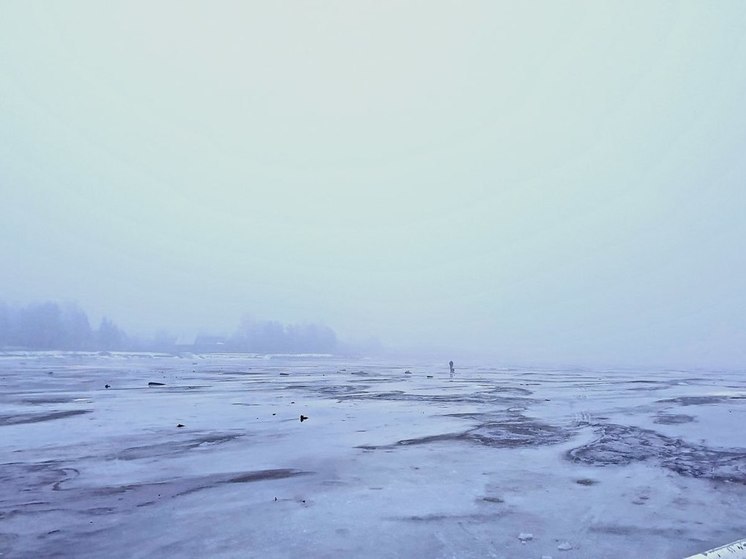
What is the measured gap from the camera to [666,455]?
938cm

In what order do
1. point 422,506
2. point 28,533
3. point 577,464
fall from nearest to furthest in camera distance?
point 28,533 < point 422,506 < point 577,464

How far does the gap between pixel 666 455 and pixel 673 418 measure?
19.7 ft

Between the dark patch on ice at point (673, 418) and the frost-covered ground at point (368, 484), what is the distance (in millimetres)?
156

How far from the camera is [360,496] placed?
22.3ft

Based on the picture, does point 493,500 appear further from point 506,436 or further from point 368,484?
point 506,436

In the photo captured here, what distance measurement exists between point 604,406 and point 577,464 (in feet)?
32.5

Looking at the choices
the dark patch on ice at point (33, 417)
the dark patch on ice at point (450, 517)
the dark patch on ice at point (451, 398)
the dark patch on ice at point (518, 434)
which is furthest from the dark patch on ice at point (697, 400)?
the dark patch on ice at point (33, 417)

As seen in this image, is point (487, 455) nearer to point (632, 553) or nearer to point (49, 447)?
point (632, 553)

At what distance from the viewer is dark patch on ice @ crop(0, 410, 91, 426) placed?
41.9ft

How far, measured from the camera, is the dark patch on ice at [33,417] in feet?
41.9

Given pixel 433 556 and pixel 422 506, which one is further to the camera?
pixel 422 506

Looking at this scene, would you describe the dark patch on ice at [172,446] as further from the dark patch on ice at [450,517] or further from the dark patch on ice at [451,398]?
the dark patch on ice at [451,398]

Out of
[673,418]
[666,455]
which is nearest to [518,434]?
[666,455]

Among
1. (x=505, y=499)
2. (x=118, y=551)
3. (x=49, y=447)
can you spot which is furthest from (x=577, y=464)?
(x=49, y=447)
